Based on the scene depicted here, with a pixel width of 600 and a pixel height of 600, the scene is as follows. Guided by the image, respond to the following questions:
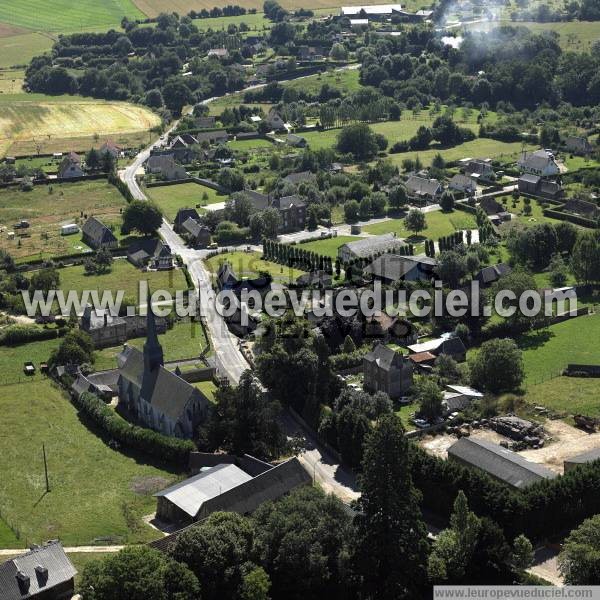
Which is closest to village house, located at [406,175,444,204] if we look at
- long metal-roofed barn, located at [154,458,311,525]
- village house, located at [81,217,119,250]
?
village house, located at [81,217,119,250]

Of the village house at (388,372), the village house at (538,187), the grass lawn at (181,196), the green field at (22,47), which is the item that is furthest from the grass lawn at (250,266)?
the green field at (22,47)

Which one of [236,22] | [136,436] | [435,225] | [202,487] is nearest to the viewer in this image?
[202,487]

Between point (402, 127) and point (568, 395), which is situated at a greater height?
point (402, 127)

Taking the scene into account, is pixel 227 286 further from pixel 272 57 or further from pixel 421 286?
pixel 272 57

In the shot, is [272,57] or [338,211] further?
[272,57]

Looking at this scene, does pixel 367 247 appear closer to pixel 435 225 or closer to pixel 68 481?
pixel 435 225

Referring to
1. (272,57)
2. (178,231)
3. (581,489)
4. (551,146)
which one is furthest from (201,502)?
(272,57)

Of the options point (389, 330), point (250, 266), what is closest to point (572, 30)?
point (250, 266)

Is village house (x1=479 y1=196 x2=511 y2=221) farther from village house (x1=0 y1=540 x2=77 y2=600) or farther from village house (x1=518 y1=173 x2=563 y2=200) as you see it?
village house (x1=0 y1=540 x2=77 y2=600)
